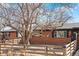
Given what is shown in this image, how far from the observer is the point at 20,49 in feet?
8.09

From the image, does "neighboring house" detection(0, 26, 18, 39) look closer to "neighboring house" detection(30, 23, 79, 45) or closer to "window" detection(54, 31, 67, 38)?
"neighboring house" detection(30, 23, 79, 45)

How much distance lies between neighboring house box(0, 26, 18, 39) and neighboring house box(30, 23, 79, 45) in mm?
469

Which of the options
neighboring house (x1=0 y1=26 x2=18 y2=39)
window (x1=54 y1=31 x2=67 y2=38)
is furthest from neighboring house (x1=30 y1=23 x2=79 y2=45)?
neighboring house (x1=0 y1=26 x2=18 y2=39)

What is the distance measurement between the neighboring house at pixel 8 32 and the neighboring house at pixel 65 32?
1.54ft

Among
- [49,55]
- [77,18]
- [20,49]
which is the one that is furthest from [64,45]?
[20,49]

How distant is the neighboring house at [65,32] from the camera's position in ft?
7.71

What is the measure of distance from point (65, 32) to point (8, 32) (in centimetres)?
91

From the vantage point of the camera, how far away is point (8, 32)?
2391mm

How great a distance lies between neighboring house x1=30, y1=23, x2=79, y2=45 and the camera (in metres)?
2.35

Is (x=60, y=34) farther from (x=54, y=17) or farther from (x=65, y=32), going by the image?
(x=54, y=17)

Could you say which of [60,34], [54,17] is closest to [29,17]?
[54,17]

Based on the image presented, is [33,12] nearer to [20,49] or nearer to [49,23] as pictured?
[49,23]

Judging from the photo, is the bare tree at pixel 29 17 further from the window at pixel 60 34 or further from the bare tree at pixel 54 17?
the window at pixel 60 34

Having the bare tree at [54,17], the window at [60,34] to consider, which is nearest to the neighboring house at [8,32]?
the bare tree at [54,17]
